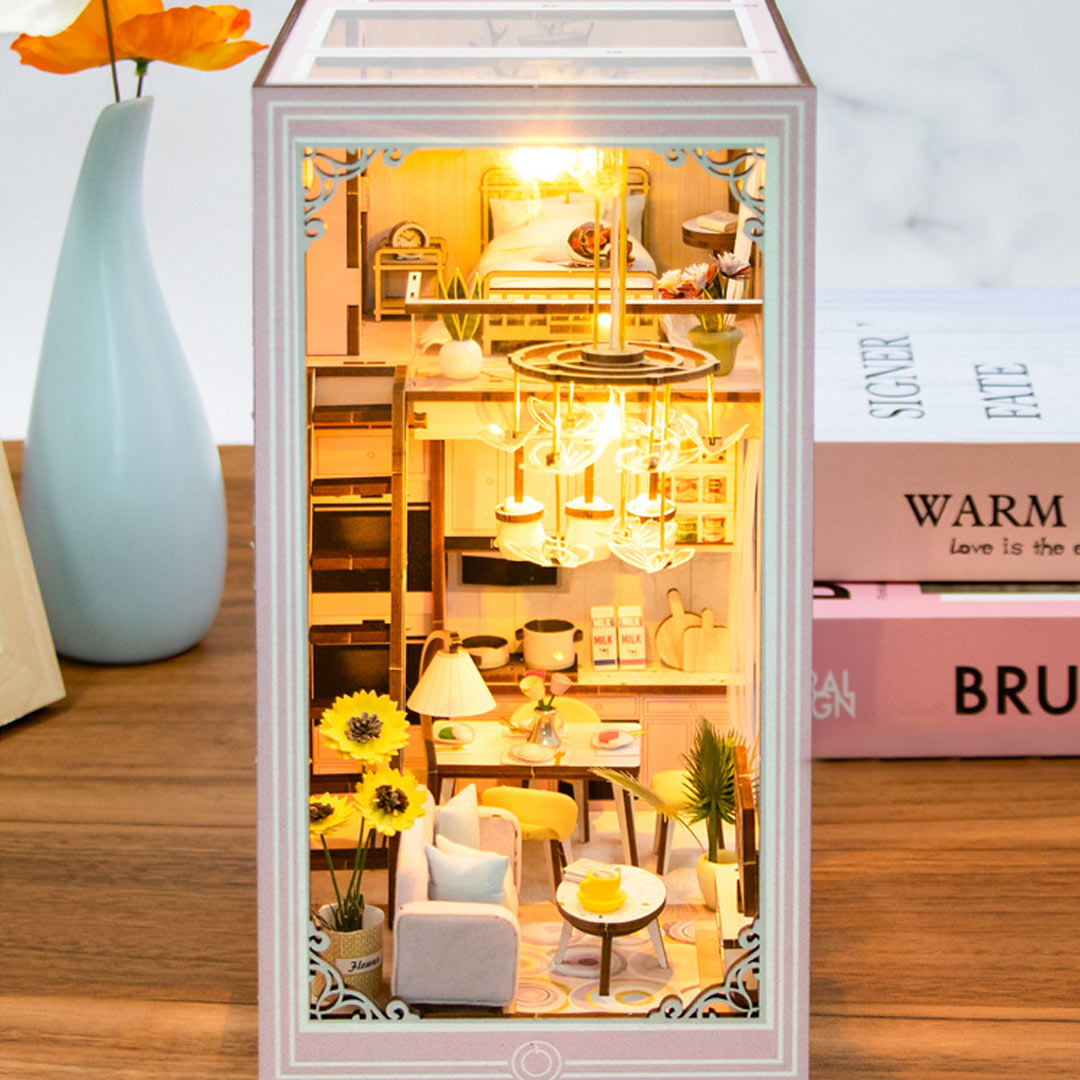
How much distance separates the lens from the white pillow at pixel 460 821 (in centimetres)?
188

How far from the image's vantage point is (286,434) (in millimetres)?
1610

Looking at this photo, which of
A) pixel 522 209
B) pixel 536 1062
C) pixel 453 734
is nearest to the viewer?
pixel 536 1062

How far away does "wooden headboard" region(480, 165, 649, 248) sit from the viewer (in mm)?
2352

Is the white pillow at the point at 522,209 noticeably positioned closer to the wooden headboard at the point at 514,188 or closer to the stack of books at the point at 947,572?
the wooden headboard at the point at 514,188

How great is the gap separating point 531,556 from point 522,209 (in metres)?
0.64

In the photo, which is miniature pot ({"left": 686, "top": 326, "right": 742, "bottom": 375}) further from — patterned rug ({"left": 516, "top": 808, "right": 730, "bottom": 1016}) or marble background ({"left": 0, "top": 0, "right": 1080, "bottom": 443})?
marble background ({"left": 0, "top": 0, "right": 1080, "bottom": 443})

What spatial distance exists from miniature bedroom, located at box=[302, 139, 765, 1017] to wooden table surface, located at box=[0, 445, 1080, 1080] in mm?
229

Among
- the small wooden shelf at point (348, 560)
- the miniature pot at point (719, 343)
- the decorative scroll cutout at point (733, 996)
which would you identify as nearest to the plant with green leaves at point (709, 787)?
the decorative scroll cutout at point (733, 996)

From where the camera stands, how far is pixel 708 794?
75.7 inches

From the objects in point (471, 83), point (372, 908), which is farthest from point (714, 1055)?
point (471, 83)

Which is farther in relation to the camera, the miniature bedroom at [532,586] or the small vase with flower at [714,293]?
the small vase with flower at [714,293]

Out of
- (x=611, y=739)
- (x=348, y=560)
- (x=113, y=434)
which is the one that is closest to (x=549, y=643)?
(x=611, y=739)

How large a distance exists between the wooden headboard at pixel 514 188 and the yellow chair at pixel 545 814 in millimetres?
810

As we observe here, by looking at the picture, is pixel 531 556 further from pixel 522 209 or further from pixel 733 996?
pixel 522 209
